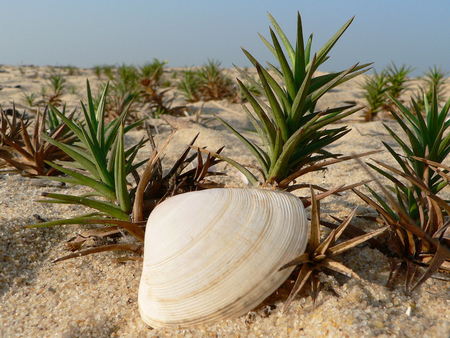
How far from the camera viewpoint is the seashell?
3.84 feet

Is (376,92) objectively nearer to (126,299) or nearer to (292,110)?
(292,110)

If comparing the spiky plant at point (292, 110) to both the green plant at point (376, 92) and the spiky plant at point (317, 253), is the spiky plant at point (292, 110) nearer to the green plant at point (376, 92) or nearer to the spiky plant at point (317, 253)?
the spiky plant at point (317, 253)

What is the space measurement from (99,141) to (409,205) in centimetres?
159

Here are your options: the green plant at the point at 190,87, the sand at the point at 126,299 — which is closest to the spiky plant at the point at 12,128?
the sand at the point at 126,299

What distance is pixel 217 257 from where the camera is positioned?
1.18 m

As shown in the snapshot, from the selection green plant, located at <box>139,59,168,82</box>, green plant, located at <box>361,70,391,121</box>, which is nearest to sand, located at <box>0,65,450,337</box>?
green plant, located at <box>361,70,391,121</box>

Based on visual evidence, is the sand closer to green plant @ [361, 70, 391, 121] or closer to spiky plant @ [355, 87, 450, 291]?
spiky plant @ [355, 87, 450, 291]

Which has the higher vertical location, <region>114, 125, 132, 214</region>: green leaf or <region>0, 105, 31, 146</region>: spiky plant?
<region>114, 125, 132, 214</region>: green leaf

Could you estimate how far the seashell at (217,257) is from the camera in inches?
46.1

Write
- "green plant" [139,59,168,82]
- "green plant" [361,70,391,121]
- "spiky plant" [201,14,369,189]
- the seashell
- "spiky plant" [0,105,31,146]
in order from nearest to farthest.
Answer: the seashell
"spiky plant" [201,14,369,189]
"spiky plant" [0,105,31,146]
"green plant" [361,70,391,121]
"green plant" [139,59,168,82]

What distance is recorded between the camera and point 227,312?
1.20 m

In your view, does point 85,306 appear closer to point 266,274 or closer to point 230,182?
point 266,274

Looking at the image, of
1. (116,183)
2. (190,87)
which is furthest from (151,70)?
(116,183)

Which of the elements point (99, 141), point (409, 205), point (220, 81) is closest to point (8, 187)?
point (99, 141)
